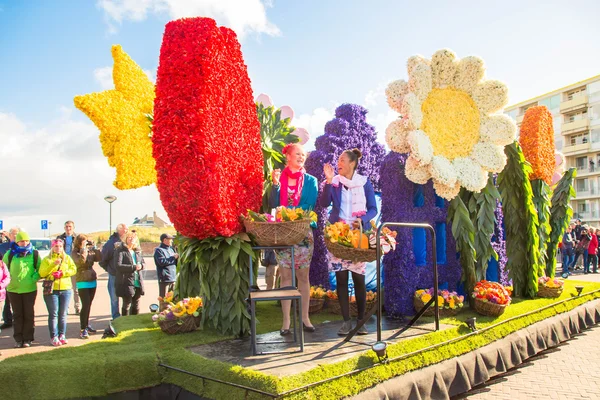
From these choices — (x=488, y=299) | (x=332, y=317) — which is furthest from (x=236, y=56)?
(x=488, y=299)

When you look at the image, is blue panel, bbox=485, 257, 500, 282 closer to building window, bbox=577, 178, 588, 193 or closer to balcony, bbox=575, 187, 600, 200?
balcony, bbox=575, 187, 600, 200

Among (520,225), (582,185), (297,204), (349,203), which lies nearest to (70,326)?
(297,204)

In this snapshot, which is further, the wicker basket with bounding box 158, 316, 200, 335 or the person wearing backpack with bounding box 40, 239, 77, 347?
the person wearing backpack with bounding box 40, 239, 77, 347

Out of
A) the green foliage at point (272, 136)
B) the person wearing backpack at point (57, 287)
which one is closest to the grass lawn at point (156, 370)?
the person wearing backpack at point (57, 287)

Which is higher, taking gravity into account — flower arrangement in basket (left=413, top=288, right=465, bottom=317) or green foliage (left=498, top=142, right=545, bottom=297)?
green foliage (left=498, top=142, right=545, bottom=297)

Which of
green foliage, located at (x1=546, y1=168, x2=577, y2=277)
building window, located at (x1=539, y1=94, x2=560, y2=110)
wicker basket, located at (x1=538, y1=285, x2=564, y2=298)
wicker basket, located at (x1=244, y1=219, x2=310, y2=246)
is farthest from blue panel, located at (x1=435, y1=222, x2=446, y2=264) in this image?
building window, located at (x1=539, y1=94, x2=560, y2=110)

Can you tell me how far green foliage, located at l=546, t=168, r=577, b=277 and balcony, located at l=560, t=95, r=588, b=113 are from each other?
3705cm

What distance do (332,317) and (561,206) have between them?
6.30 m

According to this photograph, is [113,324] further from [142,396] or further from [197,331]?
[142,396]

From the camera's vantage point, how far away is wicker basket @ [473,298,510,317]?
617 cm

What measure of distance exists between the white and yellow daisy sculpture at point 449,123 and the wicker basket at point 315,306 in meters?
2.11

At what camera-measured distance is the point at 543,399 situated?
5066 mm

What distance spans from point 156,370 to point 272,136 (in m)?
4.25

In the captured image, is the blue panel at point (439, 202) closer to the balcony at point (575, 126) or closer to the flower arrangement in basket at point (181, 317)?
the flower arrangement in basket at point (181, 317)
